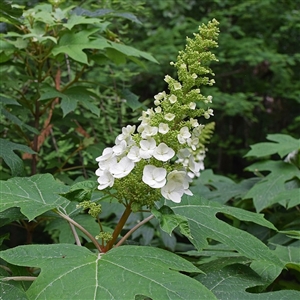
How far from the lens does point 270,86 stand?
632cm

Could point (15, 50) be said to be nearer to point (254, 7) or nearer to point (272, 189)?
point (272, 189)

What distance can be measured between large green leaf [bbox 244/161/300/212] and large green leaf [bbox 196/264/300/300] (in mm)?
600

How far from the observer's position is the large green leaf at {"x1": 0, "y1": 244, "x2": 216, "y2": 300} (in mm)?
824

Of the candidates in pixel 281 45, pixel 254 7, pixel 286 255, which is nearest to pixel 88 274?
pixel 286 255

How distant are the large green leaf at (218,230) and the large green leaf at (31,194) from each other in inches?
13.5

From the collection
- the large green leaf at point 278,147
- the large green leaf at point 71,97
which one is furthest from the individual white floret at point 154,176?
the large green leaf at point 278,147

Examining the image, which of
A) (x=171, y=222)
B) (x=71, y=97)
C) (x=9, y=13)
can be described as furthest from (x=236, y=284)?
(x=9, y=13)

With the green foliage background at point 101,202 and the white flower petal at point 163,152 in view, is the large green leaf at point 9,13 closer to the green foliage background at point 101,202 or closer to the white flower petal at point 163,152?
the green foliage background at point 101,202

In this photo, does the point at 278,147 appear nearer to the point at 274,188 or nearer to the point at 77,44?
the point at 274,188

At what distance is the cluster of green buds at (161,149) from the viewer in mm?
1024

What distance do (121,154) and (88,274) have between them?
32cm

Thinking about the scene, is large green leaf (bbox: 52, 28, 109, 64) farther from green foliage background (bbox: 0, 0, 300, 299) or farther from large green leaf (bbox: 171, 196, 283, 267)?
large green leaf (bbox: 171, 196, 283, 267)

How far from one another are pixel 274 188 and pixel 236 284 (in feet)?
3.00

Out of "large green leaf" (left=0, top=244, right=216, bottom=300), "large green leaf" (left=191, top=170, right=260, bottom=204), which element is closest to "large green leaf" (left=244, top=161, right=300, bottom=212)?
"large green leaf" (left=191, top=170, right=260, bottom=204)
